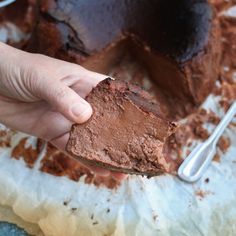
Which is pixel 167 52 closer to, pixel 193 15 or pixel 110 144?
pixel 193 15

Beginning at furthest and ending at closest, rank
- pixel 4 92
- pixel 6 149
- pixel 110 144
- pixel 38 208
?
pixel 6 149 → pixel 38 208 → pixel 4 92 → pixel 110 144

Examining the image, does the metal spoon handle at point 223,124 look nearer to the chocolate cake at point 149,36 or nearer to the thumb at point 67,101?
the chocolate cake at point 149,36

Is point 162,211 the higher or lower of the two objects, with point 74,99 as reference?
lower

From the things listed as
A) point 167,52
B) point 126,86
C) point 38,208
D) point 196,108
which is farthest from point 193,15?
point 38,208

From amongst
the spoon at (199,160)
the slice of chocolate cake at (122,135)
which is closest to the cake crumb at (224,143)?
the spoon at (199,160)

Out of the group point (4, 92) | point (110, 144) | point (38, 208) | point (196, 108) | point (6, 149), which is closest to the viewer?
point (110, 144)

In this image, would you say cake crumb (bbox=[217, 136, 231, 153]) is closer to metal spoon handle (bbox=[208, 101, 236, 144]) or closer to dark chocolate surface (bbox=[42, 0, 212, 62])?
metal spoon handle (bbox=[208, 101, 236, 144])

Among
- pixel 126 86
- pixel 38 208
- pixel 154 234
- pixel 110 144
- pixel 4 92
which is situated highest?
pixel 126 86

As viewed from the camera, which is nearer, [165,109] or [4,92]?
[4,92]
